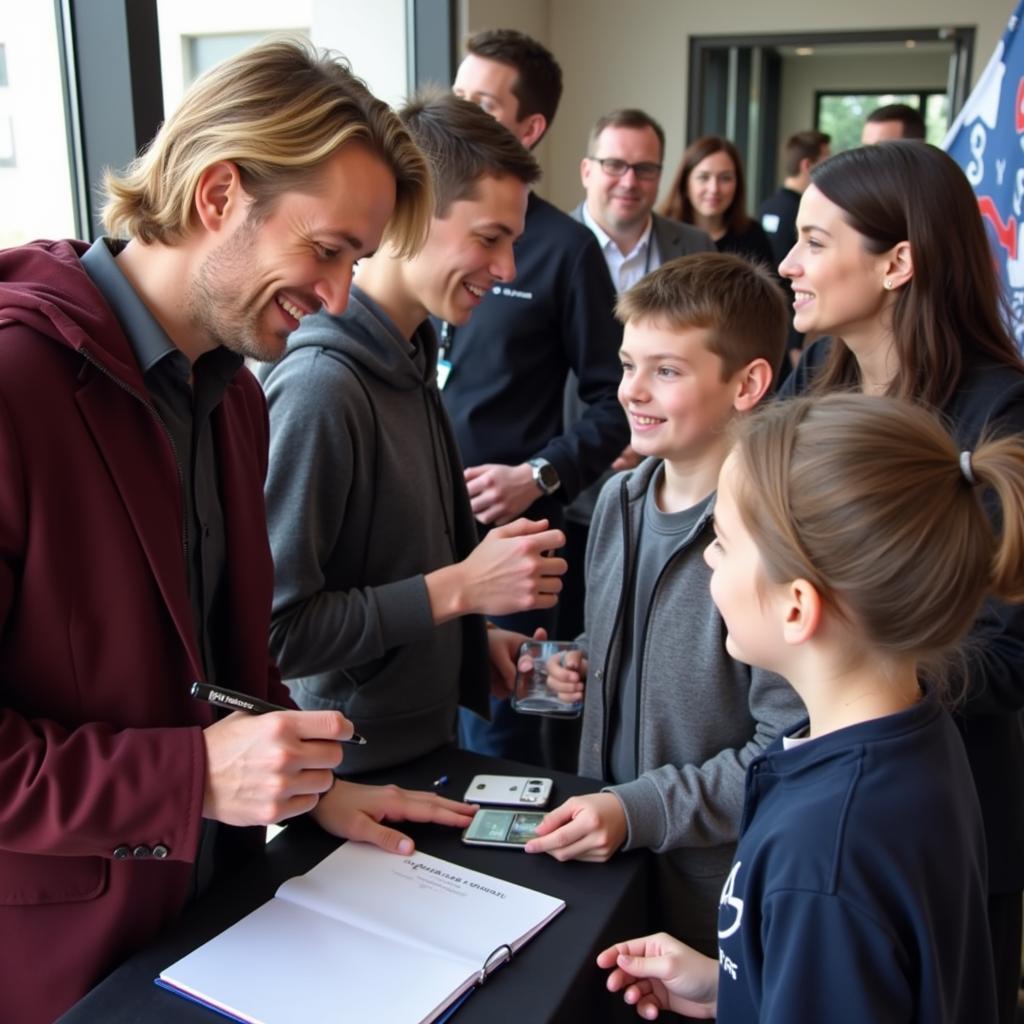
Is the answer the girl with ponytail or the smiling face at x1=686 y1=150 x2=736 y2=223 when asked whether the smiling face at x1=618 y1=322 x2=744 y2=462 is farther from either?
the smiling face at x1=686 y1=150 x2=736 y2=223

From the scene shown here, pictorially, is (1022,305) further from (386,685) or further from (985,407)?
(386,685)

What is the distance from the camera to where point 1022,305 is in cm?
252

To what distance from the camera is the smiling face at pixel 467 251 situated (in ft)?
5.36

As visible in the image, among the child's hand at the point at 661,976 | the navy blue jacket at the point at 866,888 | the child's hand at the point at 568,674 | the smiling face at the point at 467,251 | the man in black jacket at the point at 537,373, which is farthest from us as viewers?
the man in black jacket at the point at 537,373

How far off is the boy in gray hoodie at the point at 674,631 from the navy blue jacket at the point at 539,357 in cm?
76

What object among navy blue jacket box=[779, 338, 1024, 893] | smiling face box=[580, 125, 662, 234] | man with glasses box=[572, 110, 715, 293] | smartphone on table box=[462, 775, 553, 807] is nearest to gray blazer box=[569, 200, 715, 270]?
man with glasses box=[572, 110, 715, 293]

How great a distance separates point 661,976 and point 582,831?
19cm

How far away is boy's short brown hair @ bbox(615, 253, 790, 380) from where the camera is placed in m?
1.55

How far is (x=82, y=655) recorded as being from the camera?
38.5 inches

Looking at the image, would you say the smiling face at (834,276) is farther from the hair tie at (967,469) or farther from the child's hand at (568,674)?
the hair tie at (967,469)

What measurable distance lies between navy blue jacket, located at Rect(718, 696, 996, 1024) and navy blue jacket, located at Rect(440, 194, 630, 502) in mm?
1461

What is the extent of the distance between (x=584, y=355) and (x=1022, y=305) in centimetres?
112

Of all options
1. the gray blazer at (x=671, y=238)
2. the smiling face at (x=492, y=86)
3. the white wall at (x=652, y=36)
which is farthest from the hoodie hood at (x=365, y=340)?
the white wall at (x=652, y=36)

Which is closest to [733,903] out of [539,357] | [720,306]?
[720,306]
